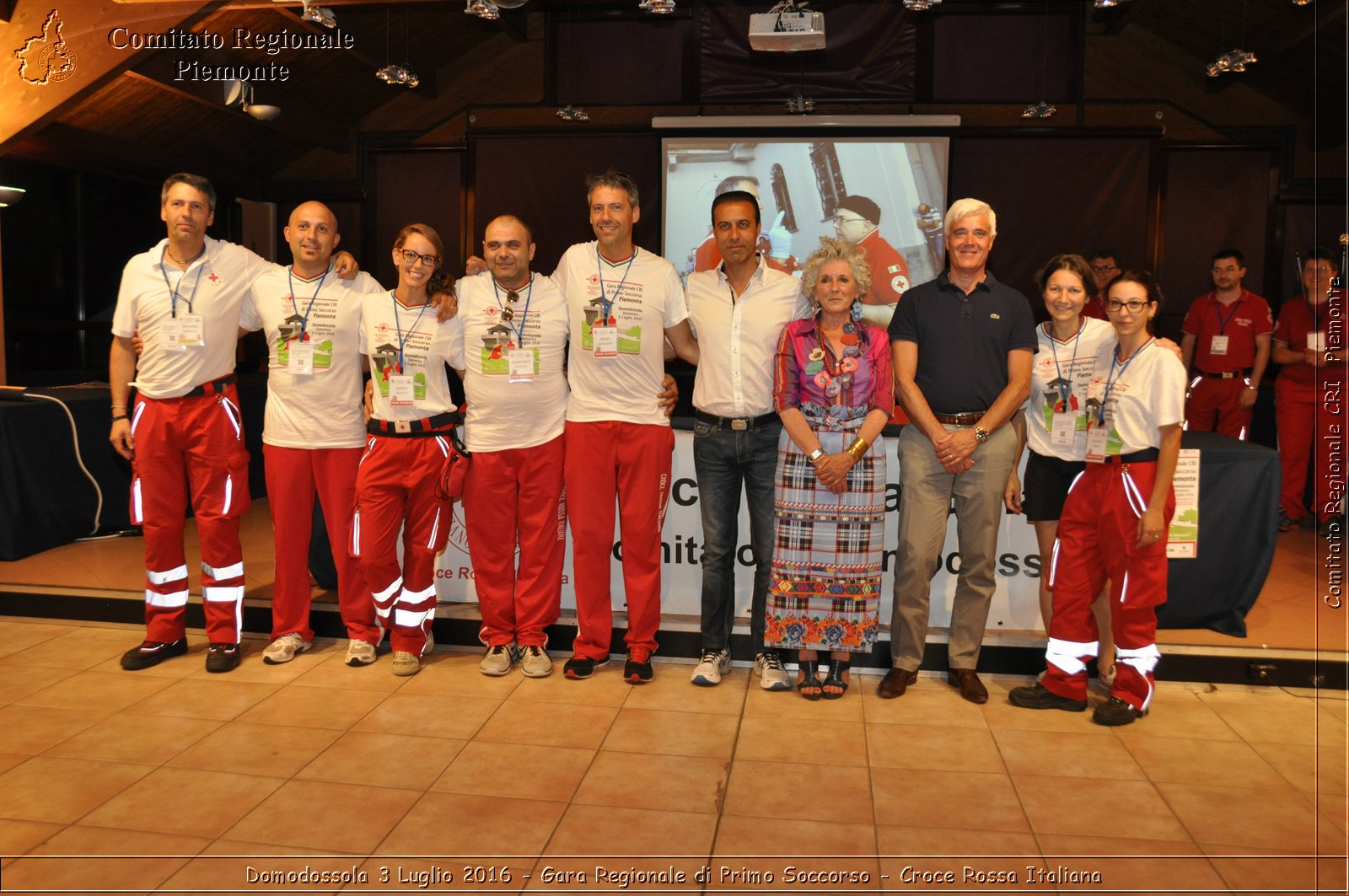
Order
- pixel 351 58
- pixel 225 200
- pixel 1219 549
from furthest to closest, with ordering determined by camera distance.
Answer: pixel 225 200, pixel 351 58, pixel 1219 549

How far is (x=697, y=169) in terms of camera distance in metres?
8.79

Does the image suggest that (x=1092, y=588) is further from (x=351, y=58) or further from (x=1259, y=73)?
(x=351, y=58)

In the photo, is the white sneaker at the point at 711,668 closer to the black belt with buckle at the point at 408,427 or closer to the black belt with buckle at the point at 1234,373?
the black belt with buckle at the point at 408,427

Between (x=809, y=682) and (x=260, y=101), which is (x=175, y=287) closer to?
(x=809, y=682)

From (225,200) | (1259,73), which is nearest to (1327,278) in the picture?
(1259,73)

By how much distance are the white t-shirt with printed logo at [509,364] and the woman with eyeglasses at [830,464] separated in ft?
2.80

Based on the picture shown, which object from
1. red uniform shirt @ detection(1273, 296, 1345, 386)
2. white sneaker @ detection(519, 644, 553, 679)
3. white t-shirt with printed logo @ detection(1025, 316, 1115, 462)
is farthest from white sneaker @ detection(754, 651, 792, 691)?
red uniform shirt @ detection(1273, 296, 1345, 386)

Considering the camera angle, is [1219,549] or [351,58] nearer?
[1219,549]

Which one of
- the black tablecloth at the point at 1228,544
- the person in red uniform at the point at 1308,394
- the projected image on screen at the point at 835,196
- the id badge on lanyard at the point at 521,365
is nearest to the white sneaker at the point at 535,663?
the id badge on lanyard at the point at 521,365

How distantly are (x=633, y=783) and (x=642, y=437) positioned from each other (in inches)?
50.2

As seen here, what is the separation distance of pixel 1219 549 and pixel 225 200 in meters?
10.5

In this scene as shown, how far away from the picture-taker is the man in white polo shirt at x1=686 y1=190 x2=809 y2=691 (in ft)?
11.2

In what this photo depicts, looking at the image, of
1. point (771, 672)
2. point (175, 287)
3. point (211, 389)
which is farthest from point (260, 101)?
point (771, 672)

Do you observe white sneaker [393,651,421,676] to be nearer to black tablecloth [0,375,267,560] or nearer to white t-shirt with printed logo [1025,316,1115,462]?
white t-shirt with printed logo [1025,316,1115,462]
